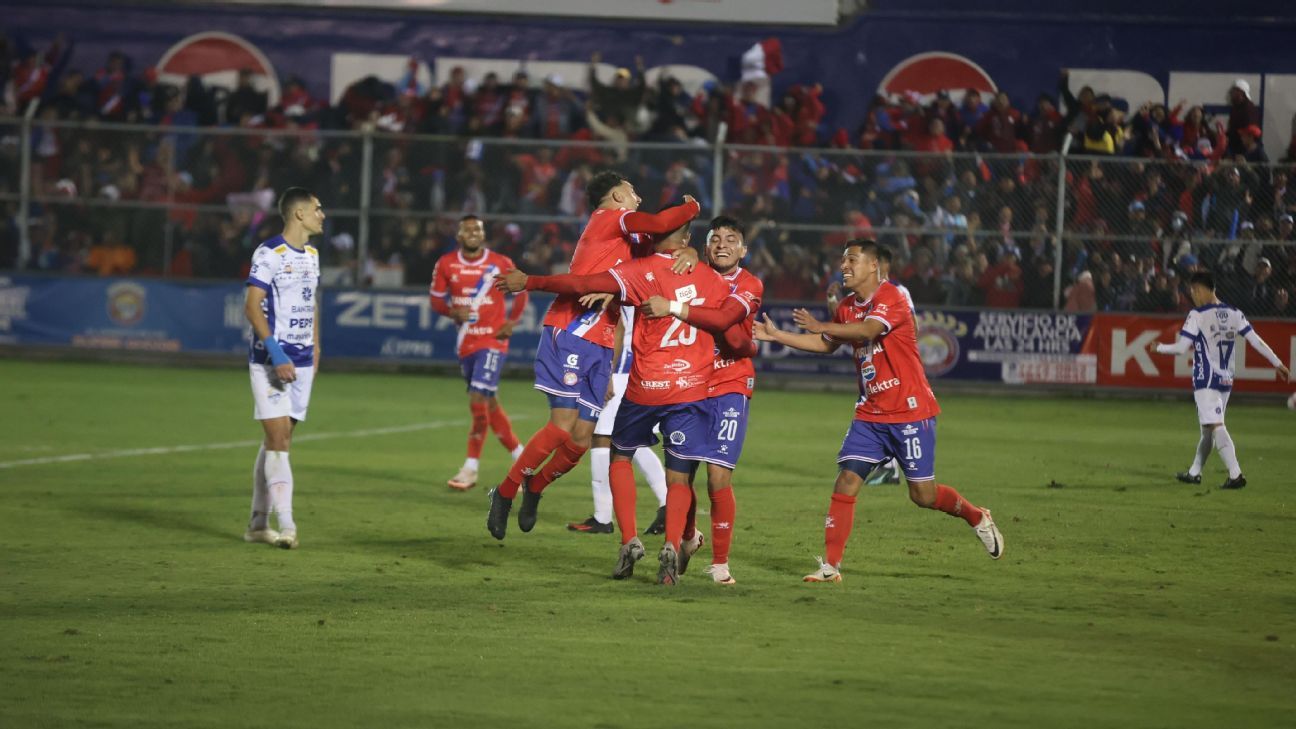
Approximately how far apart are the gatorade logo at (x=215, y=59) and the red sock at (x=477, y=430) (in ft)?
62.3

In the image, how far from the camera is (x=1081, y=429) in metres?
20.3

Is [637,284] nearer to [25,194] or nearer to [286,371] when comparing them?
[286,371]

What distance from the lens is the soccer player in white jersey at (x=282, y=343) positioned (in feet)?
34.3

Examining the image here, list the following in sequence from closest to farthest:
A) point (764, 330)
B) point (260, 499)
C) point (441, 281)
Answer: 1. point (764, 330)
2. point (260, 499)
3. point (441, 281)

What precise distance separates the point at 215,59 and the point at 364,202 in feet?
26.3

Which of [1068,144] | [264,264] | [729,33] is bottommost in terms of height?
[264,264]

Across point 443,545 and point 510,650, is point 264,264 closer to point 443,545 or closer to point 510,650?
Result: point 443,545

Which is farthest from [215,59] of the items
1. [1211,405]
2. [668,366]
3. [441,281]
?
[668,366]

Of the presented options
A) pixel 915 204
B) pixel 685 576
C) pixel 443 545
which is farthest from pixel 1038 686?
pixel 915 204

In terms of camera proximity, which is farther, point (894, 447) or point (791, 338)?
point (894, 447)

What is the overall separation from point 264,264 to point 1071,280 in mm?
16698

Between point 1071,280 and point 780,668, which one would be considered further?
point 1071,280

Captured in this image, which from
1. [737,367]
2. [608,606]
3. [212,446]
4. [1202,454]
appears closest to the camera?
[608,606]

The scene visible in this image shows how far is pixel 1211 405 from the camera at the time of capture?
15391 mm
